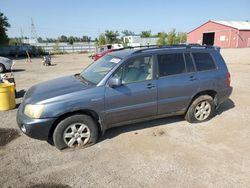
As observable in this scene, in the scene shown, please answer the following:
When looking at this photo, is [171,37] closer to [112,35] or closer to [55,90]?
[112,35]

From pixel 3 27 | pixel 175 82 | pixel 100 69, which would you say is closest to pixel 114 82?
pixel 100 69

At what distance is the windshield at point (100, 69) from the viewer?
4.32 meters

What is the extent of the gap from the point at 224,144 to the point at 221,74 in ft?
5.79

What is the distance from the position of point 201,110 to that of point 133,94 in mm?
1921

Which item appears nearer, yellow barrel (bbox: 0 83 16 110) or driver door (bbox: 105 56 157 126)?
driver door (bbox: 105 56 157 126)

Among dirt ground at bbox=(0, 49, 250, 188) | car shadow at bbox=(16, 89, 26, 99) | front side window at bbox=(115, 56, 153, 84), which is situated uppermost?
front side window at bbox=(115, 56, 153, 84)

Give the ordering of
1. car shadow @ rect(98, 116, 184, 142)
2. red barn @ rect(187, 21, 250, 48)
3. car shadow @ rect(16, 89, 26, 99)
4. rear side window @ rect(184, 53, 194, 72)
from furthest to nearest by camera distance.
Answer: red barn @ rect(187, 21, 250, 48) → car shadow @ rect(16, 89, 26, 99) → rear side window @ rect(184, 53, 194, 72) → car shadow @ rect(98, 116, 184, 142)

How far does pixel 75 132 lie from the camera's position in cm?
405

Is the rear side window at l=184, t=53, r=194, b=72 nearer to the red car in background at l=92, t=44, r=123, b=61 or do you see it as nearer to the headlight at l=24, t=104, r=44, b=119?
the headlight at l=24, t=104, r=44, b=119

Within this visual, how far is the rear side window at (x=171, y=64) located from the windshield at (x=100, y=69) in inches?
35.6

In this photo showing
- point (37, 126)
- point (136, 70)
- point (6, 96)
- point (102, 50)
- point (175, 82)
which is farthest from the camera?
point (102, 50)

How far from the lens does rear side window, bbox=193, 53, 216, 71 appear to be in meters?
4.98

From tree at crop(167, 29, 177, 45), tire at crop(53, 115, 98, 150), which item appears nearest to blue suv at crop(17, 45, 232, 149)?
tire at crop(53, 115, 98, 150)

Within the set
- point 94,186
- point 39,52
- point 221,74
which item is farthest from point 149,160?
point 39,52
